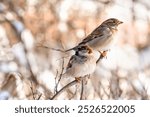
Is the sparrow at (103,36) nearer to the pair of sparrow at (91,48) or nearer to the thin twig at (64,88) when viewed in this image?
the pair of sparrow at (91,48)

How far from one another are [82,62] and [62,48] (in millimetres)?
128

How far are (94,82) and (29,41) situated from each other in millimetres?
311

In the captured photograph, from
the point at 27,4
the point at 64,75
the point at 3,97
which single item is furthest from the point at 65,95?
the point at 27,4

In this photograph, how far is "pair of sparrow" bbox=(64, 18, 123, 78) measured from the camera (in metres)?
2.24

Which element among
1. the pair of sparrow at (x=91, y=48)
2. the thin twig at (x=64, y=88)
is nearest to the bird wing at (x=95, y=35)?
the pair of sparrow at (x=91, y=48)

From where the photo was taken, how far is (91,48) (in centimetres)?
227

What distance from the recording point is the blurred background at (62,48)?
2299 millimetres

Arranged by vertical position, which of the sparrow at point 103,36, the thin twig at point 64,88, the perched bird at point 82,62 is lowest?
the thin twig at point 64,88

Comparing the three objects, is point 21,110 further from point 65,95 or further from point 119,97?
point 119,97

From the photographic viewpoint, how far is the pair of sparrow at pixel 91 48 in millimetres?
2244

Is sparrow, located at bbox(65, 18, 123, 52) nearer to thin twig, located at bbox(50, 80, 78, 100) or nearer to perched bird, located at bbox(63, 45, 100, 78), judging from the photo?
perched bird, located at bbox(63, 45, 100, 78)

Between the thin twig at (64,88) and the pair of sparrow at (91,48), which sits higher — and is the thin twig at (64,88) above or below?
below

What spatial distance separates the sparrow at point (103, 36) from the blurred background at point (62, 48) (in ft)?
0.08

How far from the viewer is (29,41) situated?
2.31 m
